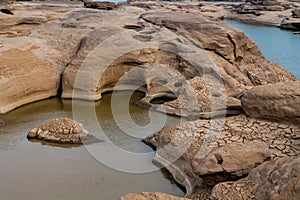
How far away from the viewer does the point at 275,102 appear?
7.99m

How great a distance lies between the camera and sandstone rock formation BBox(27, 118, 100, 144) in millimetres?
9156

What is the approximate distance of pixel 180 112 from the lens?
10805mm

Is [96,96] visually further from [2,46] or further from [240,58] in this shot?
[240,58]

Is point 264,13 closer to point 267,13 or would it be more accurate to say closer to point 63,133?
point 267,13

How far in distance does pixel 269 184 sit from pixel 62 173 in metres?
3.96

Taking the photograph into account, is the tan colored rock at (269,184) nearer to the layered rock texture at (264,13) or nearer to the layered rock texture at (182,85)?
the layered rock texture at (182,85)

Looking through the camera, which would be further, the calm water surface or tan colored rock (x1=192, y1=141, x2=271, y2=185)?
the calm water surface

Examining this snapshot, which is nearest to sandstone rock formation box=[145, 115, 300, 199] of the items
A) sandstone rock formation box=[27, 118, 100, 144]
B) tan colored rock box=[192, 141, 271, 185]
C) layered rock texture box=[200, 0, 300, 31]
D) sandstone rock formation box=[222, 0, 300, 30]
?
tan colored rock box=[192, 141, 271, 185]

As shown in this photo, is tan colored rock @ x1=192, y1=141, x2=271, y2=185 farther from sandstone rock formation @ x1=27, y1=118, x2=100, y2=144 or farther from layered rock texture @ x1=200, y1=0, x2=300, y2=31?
layered rock texture @ x1=200, y1=0, x2=300, y2=31

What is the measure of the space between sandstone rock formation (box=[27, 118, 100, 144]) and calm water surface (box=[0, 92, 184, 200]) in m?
0.19

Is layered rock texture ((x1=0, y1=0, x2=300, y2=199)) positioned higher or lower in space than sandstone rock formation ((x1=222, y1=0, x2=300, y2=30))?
higher

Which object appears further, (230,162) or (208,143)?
(208,143)

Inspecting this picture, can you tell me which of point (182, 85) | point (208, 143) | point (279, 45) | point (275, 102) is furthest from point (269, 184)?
point (279, 45)

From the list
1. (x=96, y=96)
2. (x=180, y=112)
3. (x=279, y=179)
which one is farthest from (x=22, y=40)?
(x=279, y=179)
